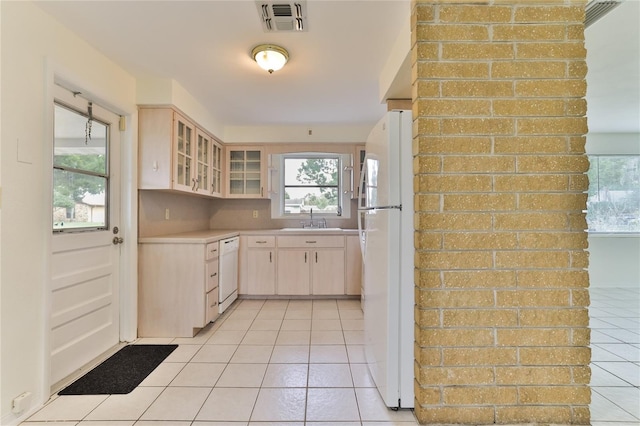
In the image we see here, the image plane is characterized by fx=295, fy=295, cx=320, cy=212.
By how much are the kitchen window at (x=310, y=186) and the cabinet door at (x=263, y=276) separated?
78cm

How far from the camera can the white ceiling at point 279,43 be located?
1.72m

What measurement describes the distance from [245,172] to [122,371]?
8.92ft

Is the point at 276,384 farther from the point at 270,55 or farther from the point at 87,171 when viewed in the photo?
the point at 270,55

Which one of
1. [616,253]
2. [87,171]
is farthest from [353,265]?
[616,253]

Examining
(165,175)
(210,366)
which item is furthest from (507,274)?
(165,175)

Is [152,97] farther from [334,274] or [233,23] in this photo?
[334,274]

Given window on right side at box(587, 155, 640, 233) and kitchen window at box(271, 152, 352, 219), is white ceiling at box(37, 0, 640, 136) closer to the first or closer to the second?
kitchen window at box(271, 152, 352, 219)

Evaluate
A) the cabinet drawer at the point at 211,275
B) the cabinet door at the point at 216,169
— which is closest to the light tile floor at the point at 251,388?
the cabinet drawer at the point at 211,275

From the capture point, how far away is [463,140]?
148 cm

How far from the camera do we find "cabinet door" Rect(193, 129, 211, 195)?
3176 mm

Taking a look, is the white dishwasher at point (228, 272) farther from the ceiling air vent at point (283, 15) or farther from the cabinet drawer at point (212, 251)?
the ceiling air vent at point (283, 15)

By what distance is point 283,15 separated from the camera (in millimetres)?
1738

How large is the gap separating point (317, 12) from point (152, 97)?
1.69m

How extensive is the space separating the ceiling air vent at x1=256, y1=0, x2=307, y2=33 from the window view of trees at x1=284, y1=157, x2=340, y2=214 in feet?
8.08
